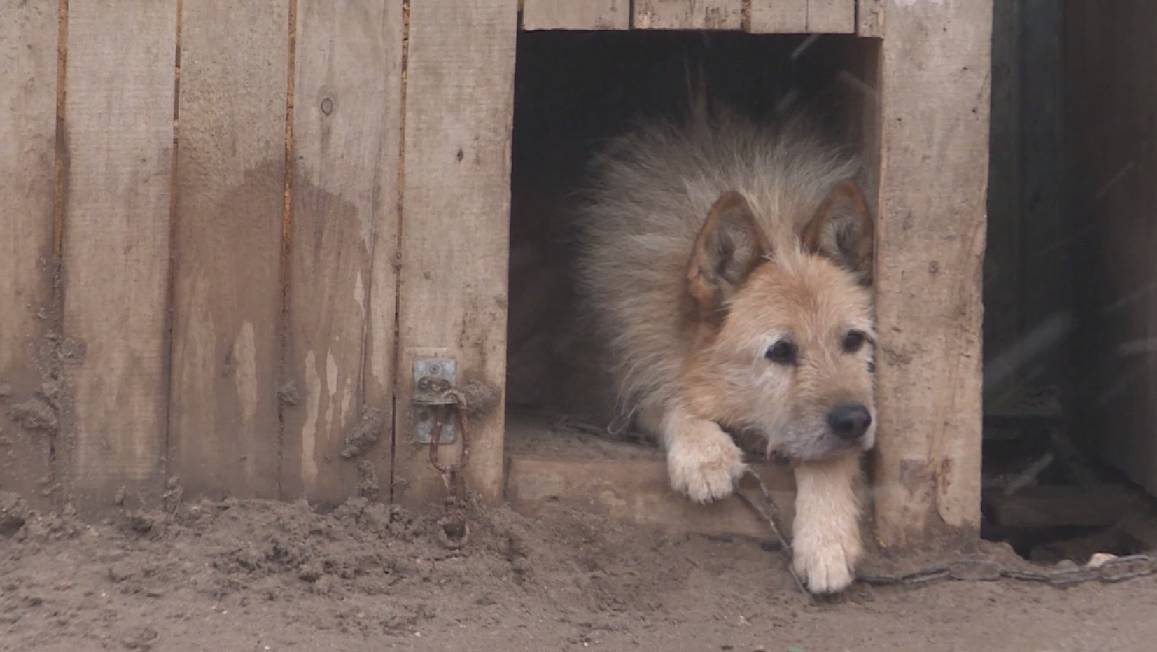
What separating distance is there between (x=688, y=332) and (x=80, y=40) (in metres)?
2.05

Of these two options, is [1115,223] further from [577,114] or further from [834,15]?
[577,114]

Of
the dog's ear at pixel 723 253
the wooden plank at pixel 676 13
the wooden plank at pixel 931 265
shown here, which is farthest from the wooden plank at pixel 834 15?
the dog's ear at pixel 723 253

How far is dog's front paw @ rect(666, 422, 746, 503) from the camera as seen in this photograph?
4168mm

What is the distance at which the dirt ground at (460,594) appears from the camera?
11.7ft

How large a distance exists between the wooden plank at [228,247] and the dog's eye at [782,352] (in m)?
1.50

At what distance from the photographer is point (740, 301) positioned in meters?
4.51

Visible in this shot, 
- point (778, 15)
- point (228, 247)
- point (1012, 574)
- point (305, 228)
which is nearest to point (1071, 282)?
point (1012, 574)

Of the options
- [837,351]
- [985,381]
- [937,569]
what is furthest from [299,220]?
[985,381]

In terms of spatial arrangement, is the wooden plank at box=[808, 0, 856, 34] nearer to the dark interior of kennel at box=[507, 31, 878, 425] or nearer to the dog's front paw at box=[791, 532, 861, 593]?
the dark interior of kennel at box=[507, 31, 878, 425]

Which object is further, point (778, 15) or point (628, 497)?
point (628, 497)

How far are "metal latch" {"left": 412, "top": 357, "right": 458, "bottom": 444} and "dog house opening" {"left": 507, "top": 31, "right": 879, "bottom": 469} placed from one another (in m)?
0.72

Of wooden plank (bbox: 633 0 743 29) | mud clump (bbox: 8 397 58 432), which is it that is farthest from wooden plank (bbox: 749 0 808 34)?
mud clump (bbox: 8 397 58 432)

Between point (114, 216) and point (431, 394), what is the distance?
1017mm

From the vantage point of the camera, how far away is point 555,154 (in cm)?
589
